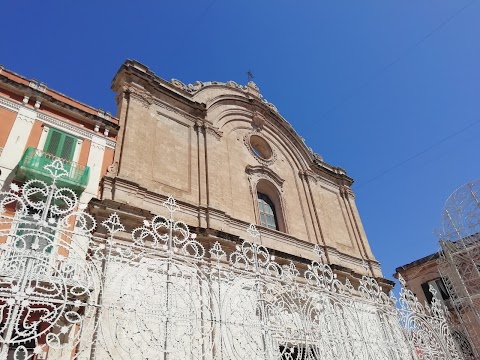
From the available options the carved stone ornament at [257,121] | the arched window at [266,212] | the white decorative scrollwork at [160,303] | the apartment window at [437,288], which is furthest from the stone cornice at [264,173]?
the apartment window at [437,288]

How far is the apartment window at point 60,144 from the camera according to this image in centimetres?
891


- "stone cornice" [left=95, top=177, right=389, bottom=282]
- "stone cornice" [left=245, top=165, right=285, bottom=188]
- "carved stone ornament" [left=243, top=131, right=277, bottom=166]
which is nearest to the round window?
"carved stone ornament" [left=243, top=131, right=277, bottom=166]

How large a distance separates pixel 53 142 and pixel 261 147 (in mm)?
8043

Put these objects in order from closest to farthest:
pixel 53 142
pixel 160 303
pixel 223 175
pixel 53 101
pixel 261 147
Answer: pixel 160 303, pixel 53 142, pixel 53 101, pixel 223 175, pixel 261 147

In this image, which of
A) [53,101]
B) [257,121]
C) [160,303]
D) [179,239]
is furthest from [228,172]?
[160,303]

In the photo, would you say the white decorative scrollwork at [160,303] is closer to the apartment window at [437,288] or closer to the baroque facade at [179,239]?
the baroque facade at [179,239]

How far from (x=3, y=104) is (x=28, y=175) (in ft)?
7.16

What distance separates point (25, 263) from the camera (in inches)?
156

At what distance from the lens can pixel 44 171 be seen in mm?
8078

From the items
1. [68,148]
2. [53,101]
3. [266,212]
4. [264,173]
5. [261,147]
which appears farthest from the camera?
[261,147]

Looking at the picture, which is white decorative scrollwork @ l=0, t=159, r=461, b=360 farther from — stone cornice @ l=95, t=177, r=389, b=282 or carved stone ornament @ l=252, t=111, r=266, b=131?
carved stone ornament @ l=252, t=111, r=266, b=131

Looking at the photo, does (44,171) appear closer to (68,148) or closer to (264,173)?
(68,148)

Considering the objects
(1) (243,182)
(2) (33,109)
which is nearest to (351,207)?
(1) (243,182)

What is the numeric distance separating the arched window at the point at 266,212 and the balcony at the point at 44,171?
19.2 ft
